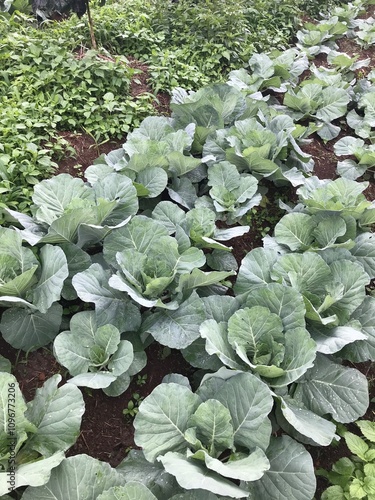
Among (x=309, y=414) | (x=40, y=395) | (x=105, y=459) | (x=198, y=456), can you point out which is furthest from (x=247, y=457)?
(x=40, y=395)

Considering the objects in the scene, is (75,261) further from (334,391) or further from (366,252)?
(366,252)

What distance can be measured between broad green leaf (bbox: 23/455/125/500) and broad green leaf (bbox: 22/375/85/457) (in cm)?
15

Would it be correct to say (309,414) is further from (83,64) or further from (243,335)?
(83,64)

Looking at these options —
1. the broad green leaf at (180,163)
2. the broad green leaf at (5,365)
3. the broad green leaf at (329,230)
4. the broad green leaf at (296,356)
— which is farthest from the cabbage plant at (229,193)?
the broad green leaf at (5,365)

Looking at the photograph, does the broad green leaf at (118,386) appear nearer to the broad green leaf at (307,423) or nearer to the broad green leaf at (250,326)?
the broad green leaf at (250,326)

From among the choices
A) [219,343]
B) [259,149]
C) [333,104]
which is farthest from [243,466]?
[333,104]

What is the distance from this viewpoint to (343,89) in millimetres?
4457

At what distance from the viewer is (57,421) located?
1772mm

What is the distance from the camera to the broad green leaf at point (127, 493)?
58.1 inches

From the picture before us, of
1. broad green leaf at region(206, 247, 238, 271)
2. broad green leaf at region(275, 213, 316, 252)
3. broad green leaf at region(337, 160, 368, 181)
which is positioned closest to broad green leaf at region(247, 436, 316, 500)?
broad green leaf at region(206, 247, 238, 271)

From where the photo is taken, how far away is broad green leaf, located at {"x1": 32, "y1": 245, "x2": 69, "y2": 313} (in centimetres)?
207

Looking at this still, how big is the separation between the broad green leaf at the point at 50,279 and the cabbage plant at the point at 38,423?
406mm

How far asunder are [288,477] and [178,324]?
83 centimetres

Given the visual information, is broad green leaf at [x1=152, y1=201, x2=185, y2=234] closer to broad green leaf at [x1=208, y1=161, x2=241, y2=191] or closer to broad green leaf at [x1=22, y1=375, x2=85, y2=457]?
broad green leaf at [x1=208, y1=161, x2=241, y2=191]
